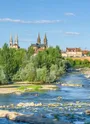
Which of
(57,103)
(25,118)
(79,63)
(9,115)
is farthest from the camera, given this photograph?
(79,63)

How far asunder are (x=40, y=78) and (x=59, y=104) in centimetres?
2958

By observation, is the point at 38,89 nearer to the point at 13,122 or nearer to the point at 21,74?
the point at 21,74

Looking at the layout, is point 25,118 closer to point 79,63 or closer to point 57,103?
point 57,103

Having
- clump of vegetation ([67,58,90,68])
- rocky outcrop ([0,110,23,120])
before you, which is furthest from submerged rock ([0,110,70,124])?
clump of vegetation ([67,58,90,68])

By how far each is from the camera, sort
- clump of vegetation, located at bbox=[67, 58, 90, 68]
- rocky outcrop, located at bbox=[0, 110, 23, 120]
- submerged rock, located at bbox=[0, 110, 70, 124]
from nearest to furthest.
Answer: submerged rock, located at bbox=[0, 110, 70, 124]
rocky outcrop, located at bbox=[0, 110, 23, 120]
clump of vegetation, located at bbox=[67, 58, 90, 68]

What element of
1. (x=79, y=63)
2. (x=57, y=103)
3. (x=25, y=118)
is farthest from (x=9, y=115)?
(x=79, y=63)

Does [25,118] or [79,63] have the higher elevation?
[79,63]

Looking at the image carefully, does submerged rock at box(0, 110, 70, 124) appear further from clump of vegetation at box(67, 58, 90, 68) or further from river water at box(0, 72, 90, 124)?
clump of vegetation at box(67, 58, 90, 68)

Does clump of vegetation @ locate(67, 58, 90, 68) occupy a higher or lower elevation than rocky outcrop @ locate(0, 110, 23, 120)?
higher

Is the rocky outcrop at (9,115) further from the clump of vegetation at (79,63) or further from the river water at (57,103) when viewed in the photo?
the clump of vegetation at (79,63)

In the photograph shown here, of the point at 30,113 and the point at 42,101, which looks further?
the point at 42,101

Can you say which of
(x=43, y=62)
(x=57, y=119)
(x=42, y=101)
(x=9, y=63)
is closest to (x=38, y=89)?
(x=42, y=101)

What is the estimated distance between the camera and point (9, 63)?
3078 inches

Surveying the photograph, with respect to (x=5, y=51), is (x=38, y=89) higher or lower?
lower
